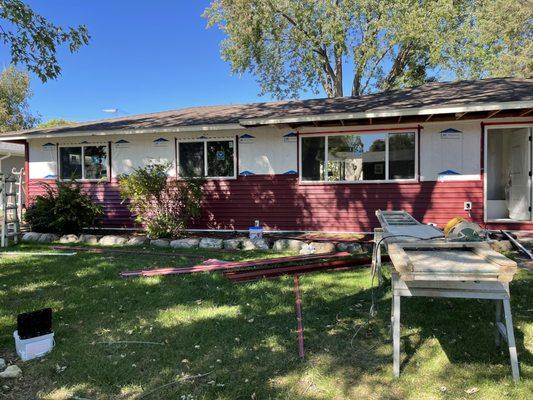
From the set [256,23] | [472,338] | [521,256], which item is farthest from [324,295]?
[256,23]

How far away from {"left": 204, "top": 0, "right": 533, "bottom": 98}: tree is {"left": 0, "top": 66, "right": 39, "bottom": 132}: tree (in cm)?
2044

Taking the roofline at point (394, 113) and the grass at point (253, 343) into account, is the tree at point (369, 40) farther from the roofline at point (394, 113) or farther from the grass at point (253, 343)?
the grass at point (253, 343)

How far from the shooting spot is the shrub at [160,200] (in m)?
8.34

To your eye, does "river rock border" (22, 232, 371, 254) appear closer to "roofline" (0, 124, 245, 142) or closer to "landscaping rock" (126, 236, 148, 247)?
"landscaping rock" (126, 236, 148, 247)

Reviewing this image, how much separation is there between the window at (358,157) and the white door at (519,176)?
2.35 meters

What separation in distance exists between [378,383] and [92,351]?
86.1 inches

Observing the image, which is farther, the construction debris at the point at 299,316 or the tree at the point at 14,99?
the tree at the point at 14,99

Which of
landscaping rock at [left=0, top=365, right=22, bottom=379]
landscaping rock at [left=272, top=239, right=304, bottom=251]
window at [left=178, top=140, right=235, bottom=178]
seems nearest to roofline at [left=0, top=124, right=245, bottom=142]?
window at [left=178, top=140, right=235, bottom=178]

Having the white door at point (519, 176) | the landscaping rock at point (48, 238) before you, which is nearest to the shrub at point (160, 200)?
the landscaping rock at point (48, 238)

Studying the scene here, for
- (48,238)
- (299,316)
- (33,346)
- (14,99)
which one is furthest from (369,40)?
(14,99)

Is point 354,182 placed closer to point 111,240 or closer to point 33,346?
point 111,240

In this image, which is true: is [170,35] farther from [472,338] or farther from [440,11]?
[472,338]

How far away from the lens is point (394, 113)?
24.1 feet

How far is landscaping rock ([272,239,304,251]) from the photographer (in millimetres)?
7391
